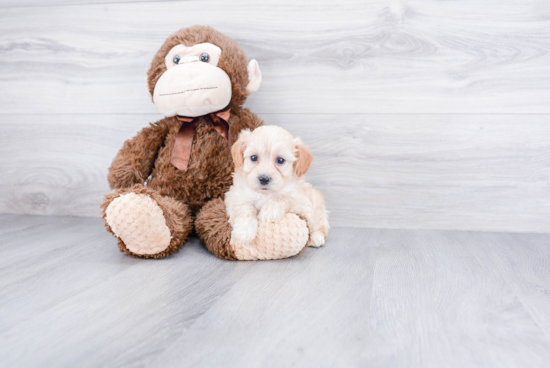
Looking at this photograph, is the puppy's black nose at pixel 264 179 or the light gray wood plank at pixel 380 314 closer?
the light gray wood plank at pixel 380 314

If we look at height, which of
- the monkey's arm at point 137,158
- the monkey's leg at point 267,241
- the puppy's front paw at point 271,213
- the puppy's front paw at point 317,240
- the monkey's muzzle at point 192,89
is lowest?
the puppy's front paw at point 317,240

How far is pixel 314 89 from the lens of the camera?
134cm

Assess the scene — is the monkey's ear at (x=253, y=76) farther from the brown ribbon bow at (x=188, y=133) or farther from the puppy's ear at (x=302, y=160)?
the puppy's ear at (x=302, y=160)

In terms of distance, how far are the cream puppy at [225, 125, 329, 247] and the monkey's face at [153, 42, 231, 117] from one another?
0.15 m

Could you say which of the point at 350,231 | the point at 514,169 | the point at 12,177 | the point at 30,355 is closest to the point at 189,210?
the point at 350,231

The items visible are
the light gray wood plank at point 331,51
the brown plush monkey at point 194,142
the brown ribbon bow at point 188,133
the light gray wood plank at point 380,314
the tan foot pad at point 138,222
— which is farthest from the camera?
the light gray wood plank at point 331,51

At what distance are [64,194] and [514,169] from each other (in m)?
1.56

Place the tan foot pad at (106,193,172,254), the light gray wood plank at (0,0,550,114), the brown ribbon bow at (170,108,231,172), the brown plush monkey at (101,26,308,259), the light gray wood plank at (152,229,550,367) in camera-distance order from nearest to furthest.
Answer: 1. the light gray wood plank at (152,229,550,367)
2. the tan foot pad at (106,193,172,254)
3. the brown plush monkey at (101,26,308,259)
4. the brown ribbon bow at (170,108,231,172)
5. the light gray wood plank at (0,0,550,114)

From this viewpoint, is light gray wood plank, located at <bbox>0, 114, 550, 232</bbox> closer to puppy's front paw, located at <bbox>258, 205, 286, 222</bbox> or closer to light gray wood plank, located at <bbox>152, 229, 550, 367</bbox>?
light gray wood plank, located at <bbox>152, 229, 550, 367</bbox>

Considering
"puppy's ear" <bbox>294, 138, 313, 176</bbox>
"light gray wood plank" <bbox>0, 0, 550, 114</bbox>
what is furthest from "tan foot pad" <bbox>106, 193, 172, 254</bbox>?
"light gray wood plank" <bbox>0, 0, 550, 114</bbox>

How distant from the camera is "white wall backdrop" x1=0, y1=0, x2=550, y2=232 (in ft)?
4.15

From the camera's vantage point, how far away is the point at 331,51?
1.32m

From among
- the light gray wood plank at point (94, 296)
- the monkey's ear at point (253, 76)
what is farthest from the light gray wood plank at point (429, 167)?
the light gray wood plank at point (94, 296)

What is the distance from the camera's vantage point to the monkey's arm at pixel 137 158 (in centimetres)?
112
